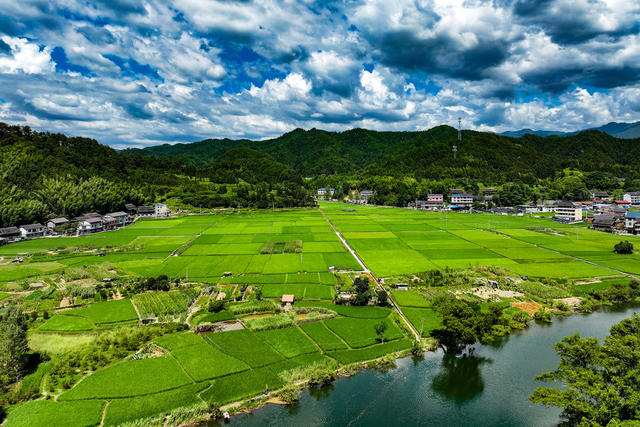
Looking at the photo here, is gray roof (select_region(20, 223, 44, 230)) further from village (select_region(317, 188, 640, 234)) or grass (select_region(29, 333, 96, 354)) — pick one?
village (select_region(317, 188, 640, 234))

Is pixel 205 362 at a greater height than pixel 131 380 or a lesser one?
greater

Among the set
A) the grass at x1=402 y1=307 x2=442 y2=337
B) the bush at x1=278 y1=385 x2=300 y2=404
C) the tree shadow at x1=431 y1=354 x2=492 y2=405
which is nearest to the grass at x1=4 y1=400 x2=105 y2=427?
the bush at x1=278 y1=385 x2=300 y2=404

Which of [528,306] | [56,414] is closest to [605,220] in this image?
[528,306]

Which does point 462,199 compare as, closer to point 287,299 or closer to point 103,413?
point 287,299

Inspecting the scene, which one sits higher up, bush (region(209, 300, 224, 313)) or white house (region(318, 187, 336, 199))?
white house (region(318, 187, 336, 199))

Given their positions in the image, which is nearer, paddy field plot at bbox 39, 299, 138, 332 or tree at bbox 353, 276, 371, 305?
paddy field plot at bbox 39, 299, 138, 332

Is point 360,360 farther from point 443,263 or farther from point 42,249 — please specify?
point 42,249

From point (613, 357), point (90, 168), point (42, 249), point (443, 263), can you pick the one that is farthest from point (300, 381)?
point (90, 168)
